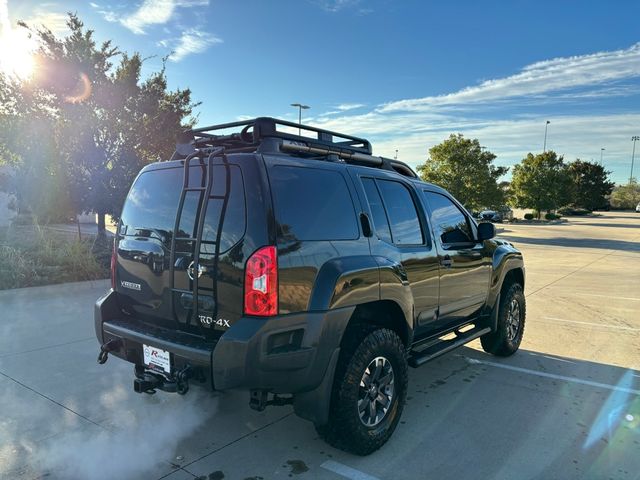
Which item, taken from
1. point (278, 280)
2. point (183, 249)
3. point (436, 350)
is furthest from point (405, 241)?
point (183, 249)

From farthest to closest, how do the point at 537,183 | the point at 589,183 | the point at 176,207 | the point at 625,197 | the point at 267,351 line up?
the point at 625,197, the point at 589,183, the point at 537,183, the point at 176,207, the point at 267,351

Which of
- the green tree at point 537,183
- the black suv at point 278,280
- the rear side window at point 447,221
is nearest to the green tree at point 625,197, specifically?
the green tree at point 537,183

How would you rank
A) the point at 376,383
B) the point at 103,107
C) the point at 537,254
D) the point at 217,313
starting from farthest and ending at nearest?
the point at 537,254
the point at 103,107
the point at 376,383
the point at 217,313

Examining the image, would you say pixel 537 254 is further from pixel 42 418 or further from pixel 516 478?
pixel 42 418

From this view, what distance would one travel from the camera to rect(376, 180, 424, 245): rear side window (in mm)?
3686

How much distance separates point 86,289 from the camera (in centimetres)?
795

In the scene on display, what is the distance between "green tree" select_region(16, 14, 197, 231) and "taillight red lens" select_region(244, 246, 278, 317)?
940cm

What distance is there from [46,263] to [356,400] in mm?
8035

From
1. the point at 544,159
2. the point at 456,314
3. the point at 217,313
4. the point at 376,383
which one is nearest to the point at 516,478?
the point at 376,383

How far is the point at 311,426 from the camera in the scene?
11.7ft

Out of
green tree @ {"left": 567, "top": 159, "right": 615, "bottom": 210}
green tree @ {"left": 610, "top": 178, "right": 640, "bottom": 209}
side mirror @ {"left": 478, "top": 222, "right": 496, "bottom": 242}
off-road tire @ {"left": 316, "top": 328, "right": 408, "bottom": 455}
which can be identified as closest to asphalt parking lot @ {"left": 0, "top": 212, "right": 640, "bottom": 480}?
off-road tire @ {"left": 316, "top": 328, "right": 408, "bottom": 455}

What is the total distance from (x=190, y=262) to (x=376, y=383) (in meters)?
1.50

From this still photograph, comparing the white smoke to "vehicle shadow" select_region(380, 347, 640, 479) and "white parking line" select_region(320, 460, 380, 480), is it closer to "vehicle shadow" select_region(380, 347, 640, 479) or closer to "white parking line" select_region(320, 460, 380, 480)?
"white parking line" select_region(320, 460, 380, 480)

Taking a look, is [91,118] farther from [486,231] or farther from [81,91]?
[486,231]
